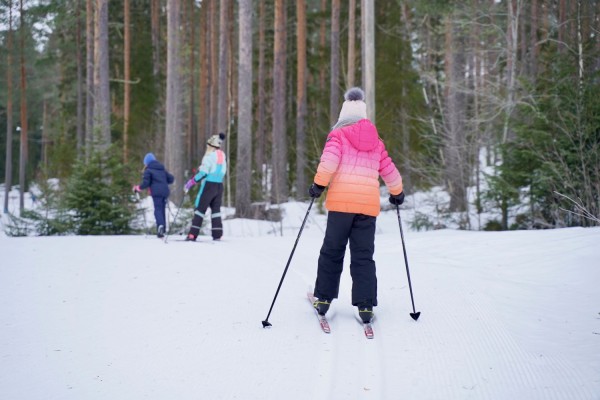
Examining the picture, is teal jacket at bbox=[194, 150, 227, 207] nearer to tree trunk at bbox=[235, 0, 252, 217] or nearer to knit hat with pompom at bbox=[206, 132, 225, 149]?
knit hat with pompom at bbox=[206, 132, 225, 149]

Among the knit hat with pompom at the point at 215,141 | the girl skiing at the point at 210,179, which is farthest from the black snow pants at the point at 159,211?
the knit hat with pompom at the point at 215,141

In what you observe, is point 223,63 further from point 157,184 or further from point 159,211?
point 159,211

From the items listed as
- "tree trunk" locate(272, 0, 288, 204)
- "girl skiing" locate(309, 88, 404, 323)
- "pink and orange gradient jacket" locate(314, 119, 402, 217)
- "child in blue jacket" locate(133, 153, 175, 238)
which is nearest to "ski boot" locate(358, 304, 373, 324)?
"girl skiing" locate(309, 88, 404, 323)

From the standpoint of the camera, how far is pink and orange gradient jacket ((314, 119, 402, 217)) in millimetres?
4388

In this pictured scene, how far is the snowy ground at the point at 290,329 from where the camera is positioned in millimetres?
3182

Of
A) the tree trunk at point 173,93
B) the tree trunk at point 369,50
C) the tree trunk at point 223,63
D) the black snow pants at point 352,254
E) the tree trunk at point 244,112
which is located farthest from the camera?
the tree trunk at point 223,63

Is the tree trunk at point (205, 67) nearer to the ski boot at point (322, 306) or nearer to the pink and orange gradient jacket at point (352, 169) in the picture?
the pink and orange gradient jacket at point (352, 169)

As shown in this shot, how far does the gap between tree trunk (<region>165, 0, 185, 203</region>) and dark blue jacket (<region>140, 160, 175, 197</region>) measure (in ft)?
24.7

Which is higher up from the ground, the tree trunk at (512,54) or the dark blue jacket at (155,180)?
the tree trunk at (512,54)

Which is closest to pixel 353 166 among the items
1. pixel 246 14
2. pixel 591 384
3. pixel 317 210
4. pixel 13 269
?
pixel 591 384

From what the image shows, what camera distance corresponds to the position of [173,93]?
17656 mm

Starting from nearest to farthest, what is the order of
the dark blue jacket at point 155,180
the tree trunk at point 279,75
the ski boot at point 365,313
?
the ski boot at point 365,313 < the dark blue jacket at point 155,180 < the tree trunk at point 279,75

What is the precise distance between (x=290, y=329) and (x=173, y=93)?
1487 cm

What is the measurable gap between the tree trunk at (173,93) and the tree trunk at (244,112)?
316cm
